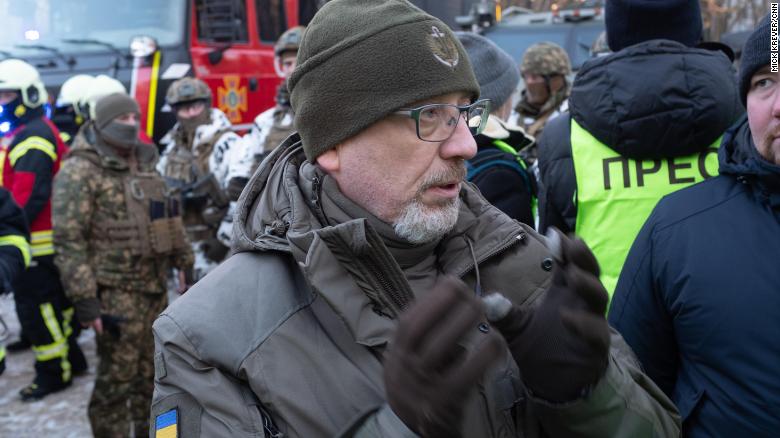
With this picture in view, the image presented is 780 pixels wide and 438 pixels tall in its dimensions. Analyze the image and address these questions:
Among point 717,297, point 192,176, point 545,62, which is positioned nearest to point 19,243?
point 717,297

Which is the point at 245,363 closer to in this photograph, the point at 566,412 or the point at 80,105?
the point at 566,412

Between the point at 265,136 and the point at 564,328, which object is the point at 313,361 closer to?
the point at 564,328

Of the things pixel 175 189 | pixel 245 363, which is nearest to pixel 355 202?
pixel 245 363

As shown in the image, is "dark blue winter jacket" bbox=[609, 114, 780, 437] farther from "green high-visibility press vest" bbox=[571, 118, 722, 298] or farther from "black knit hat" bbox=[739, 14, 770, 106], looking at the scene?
"green high-visibility press vest" bbox=[571, 118, 722, 298]

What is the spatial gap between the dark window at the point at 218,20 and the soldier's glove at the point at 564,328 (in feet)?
20.7

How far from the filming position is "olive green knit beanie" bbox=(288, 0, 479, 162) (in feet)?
5.36

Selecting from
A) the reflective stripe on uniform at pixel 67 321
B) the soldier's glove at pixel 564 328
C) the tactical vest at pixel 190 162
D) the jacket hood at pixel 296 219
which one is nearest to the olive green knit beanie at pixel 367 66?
the jacket hood at pixel 296 219

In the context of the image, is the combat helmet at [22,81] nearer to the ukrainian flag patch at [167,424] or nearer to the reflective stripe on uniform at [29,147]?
the reflective stripe on uniform at [29,147]

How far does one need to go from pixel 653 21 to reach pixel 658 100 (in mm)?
443

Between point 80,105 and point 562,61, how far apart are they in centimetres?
386

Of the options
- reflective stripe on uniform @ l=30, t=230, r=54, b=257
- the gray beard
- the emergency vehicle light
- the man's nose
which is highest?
the man's nose

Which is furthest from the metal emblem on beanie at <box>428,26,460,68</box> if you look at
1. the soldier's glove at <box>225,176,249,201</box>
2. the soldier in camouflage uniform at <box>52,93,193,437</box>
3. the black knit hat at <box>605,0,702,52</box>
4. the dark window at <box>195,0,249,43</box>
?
the dark window at <box>195,0,249,43</box>

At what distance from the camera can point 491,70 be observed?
3279 millimetres

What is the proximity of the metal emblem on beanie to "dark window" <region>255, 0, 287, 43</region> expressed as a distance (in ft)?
20.8
